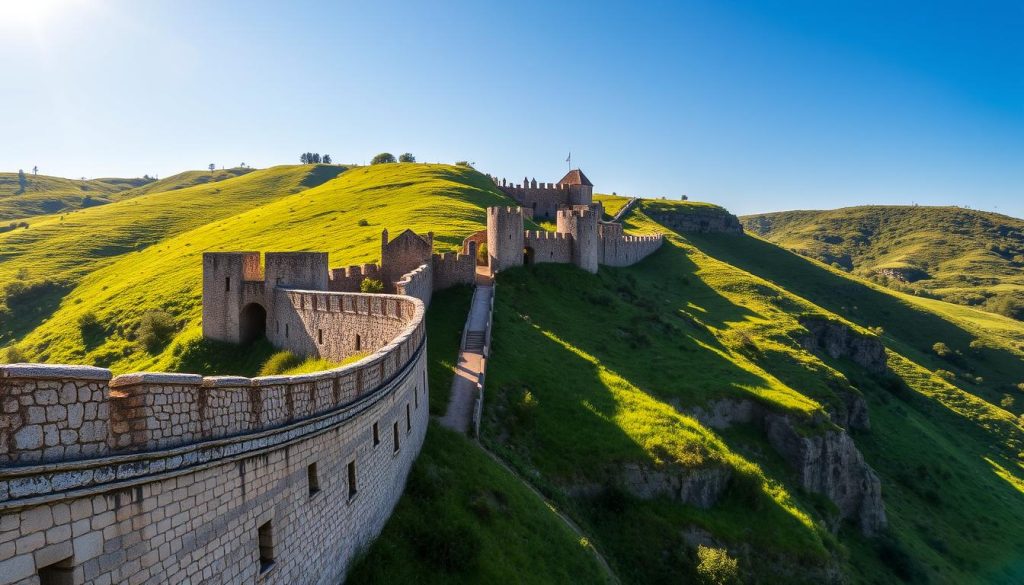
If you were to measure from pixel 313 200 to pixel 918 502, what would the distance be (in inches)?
3296

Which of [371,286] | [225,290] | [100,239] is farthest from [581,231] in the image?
[100,239]

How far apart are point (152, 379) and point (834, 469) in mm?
42367

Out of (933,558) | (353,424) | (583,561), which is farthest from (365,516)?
(933,558)

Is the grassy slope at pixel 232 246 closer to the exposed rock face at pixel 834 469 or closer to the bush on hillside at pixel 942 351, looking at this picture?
the exposed rock face at pixel 834 469

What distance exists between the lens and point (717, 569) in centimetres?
2534

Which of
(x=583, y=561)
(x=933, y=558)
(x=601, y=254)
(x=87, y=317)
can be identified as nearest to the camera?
(x=583, y=561)

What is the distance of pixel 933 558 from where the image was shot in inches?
1532

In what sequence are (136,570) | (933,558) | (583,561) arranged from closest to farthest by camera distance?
1. (136,570)
2. (583,561)
3. (933,558)

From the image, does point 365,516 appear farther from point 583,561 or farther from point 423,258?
point 423,258

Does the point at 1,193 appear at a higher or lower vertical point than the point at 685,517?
higher

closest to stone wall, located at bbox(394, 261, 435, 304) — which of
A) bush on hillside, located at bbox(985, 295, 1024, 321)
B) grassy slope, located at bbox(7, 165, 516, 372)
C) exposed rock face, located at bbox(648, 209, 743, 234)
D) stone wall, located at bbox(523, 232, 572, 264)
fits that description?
grassy slope, located at bbox(7, 165, 516, 372)

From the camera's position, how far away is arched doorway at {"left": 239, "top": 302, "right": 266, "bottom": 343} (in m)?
34.6

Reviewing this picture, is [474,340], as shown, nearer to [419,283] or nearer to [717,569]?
[419,283]

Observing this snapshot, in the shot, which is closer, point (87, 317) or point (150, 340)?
point (150, 340)
